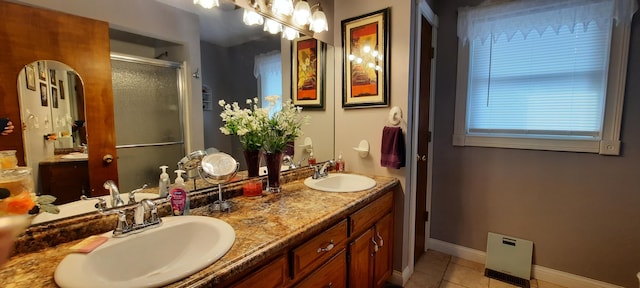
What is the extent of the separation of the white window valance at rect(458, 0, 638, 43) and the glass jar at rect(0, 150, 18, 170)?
2700 millimetres

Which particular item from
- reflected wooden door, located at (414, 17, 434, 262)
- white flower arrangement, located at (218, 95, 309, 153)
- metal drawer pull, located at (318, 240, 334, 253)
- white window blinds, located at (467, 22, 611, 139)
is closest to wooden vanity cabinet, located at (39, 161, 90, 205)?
white flower arrangement, located at (218, 95, 309, 153)

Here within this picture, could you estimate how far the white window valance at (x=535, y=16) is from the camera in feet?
5.71

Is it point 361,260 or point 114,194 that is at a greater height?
point 114,194

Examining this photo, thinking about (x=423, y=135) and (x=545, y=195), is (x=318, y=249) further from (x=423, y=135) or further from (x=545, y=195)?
(x=545, y=195)

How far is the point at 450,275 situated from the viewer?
2.17 m

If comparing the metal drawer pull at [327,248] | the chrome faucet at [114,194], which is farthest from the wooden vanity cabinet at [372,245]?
the chrome faucet at [114,194]

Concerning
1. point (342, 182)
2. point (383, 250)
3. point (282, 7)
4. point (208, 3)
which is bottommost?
point (383, 250)

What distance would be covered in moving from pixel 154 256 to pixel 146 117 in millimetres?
590

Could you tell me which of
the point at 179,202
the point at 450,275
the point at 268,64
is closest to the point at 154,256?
the point at 179,202

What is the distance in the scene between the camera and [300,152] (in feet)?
6.59

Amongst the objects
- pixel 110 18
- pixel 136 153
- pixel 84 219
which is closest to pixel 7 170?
pixel 84 219

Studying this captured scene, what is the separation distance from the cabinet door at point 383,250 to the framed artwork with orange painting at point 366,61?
827mm

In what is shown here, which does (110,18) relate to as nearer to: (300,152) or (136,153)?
(136,153)

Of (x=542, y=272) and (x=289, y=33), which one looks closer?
(x=289, y=33)
